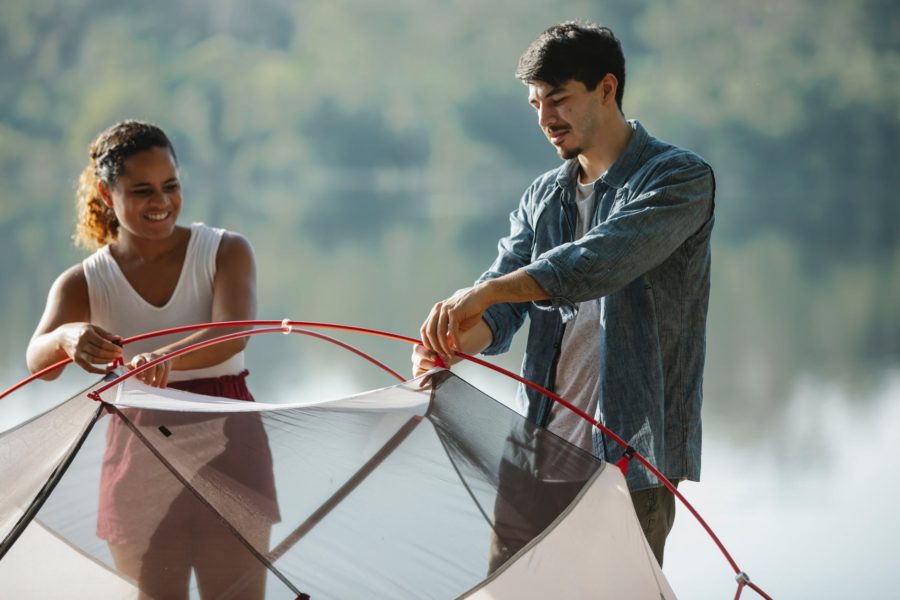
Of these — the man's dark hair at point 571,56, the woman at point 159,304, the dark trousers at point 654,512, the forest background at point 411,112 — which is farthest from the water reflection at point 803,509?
the forest background at point 411,112

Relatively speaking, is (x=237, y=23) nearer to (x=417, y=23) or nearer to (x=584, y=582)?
(x=417, y=23)

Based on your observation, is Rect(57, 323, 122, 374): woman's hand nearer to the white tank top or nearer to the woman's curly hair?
the white tank top

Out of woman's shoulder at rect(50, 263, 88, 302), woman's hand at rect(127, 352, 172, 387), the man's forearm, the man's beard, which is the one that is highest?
the man's beard

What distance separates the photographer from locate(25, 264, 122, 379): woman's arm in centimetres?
124

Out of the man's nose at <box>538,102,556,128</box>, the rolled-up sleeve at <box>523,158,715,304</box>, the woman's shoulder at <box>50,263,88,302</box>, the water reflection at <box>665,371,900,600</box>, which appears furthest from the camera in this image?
the water reflection at <box>665,371,900,600</box>

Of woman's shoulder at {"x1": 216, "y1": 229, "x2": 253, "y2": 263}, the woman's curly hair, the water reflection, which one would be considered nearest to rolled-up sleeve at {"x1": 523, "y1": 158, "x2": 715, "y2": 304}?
woman's shoulder at {"x1": 216, "y1": 229, "x2": 253, "y2": 263}

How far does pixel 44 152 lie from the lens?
15414mm

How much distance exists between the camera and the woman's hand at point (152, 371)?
1.27m

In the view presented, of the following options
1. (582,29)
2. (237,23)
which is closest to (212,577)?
(582,29)

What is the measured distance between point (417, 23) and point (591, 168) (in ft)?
52.8

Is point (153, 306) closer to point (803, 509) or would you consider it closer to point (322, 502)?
point (322, 502)

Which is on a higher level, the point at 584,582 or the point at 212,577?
the point at 584,582

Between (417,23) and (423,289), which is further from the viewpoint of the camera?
(417,23)

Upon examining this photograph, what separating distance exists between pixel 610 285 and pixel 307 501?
409mm
